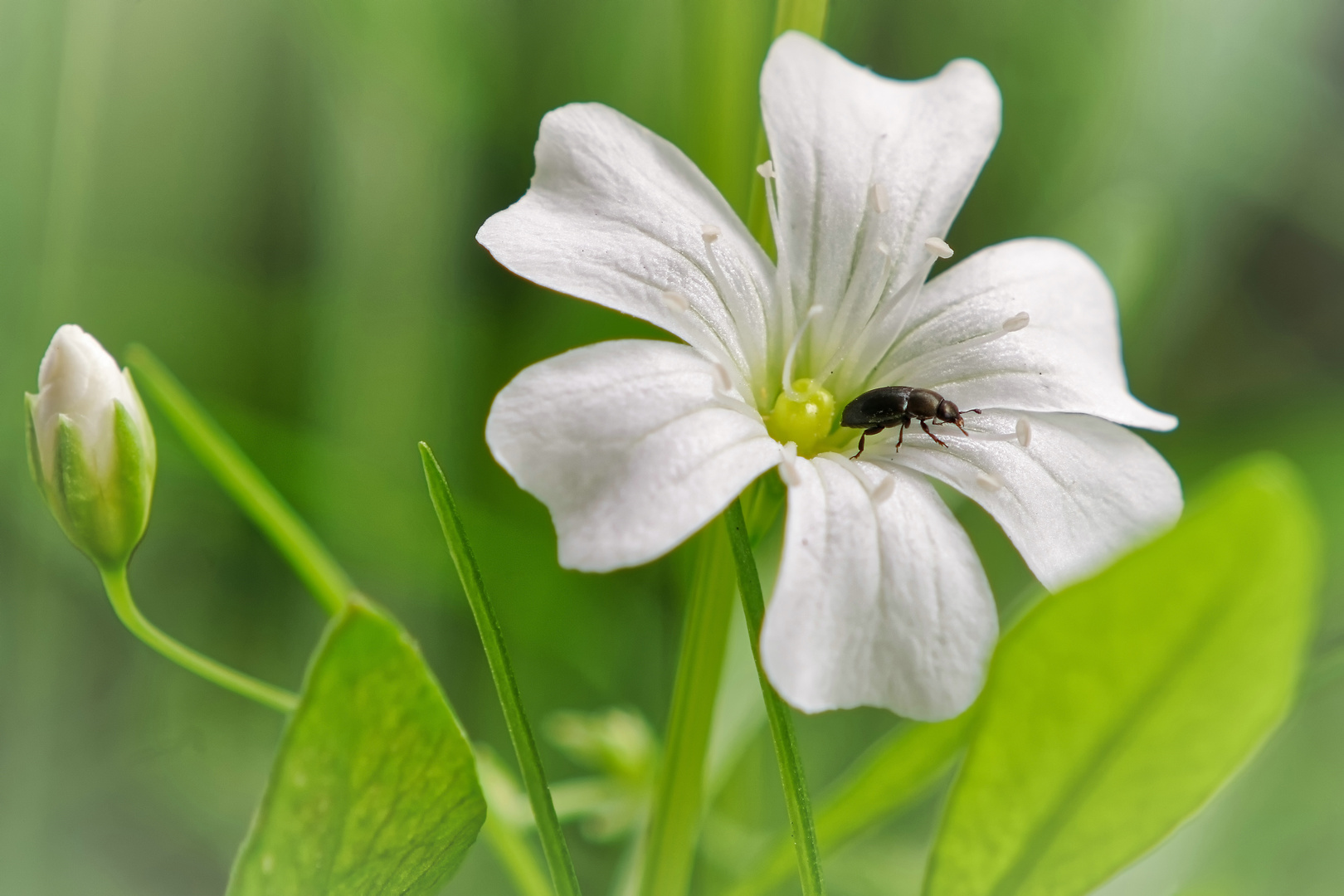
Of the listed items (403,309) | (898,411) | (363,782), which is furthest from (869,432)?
(403,309)

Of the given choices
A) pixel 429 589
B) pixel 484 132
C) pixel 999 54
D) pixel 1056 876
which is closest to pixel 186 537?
pixel 429 589

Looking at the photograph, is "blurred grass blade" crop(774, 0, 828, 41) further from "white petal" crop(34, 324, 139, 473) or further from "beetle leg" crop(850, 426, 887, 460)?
"white petal" crop(34, 324, 139, 473)

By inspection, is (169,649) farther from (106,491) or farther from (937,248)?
(937,248)

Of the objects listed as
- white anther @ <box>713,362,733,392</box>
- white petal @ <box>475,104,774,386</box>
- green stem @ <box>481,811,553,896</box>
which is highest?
white petal @ <box>475,104,774,386</box>

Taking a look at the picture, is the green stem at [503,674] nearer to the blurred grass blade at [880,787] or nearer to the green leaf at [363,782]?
the green leaf at [363,782]

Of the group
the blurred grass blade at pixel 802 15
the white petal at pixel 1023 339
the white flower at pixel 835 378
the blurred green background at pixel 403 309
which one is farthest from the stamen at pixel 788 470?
the blurred green background at pixel 403 309

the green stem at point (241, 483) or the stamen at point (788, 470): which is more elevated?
the stamen at point (788, 470)

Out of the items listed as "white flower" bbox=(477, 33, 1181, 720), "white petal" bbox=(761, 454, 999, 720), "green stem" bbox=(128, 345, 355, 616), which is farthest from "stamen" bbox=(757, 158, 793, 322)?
"green stem" bbox=(128, 345, 355, 616)
